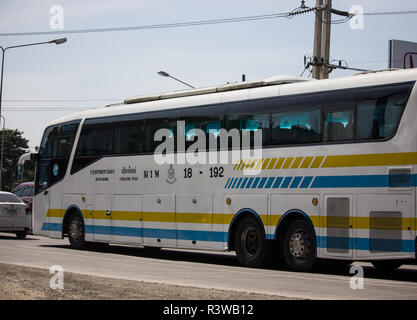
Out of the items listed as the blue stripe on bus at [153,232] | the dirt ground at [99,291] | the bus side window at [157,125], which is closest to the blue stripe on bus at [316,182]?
the blue stripe on bus at [153,232]

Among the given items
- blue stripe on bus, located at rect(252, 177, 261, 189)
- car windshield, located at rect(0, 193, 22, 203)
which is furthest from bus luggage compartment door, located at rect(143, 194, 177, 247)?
car windshield, located at rect(0, 193, 22, 203)

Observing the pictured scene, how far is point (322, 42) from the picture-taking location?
101 feet

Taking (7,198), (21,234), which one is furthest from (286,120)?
(21,234)

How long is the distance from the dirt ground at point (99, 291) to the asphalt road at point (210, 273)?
1.00 metres

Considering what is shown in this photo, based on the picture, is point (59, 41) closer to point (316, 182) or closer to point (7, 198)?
point (7, 198)

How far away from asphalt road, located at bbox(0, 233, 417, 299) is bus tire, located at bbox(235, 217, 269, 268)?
32cm

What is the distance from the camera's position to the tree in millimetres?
111125

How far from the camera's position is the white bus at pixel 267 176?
15.8 m

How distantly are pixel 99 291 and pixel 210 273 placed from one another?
5.02 m
